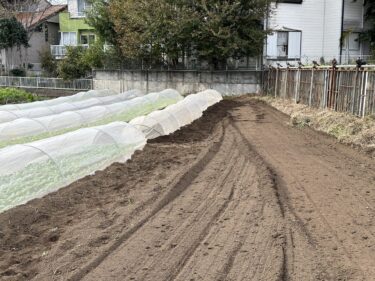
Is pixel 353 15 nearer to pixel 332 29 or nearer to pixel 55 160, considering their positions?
pixel 332 29

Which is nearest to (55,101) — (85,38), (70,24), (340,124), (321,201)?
(340,124)

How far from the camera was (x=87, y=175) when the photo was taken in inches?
286

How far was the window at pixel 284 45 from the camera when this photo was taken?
2367cm

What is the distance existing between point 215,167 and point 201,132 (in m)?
4.46

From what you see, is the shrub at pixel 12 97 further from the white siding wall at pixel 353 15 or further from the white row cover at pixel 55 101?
the white siding wall at pixel 353 15

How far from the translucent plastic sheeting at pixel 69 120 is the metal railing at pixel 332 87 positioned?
4.66 metres

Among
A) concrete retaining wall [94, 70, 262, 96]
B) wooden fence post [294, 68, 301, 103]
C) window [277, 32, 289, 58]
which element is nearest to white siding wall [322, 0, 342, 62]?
window [277, 32, 289, 58]

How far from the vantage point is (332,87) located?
12.7 metres

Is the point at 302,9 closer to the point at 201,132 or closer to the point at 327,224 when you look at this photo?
the point at 201,132

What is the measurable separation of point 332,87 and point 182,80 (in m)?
11.4

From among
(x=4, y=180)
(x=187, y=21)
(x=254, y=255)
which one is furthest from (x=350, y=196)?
(x=187, y=21)

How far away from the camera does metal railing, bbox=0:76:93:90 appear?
27656 millimetres

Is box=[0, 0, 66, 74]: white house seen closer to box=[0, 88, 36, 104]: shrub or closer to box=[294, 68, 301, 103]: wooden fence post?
box=[0, 88, 36, 104]: shrub

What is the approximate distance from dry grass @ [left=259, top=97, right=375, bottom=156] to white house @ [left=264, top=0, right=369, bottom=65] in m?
9.72
